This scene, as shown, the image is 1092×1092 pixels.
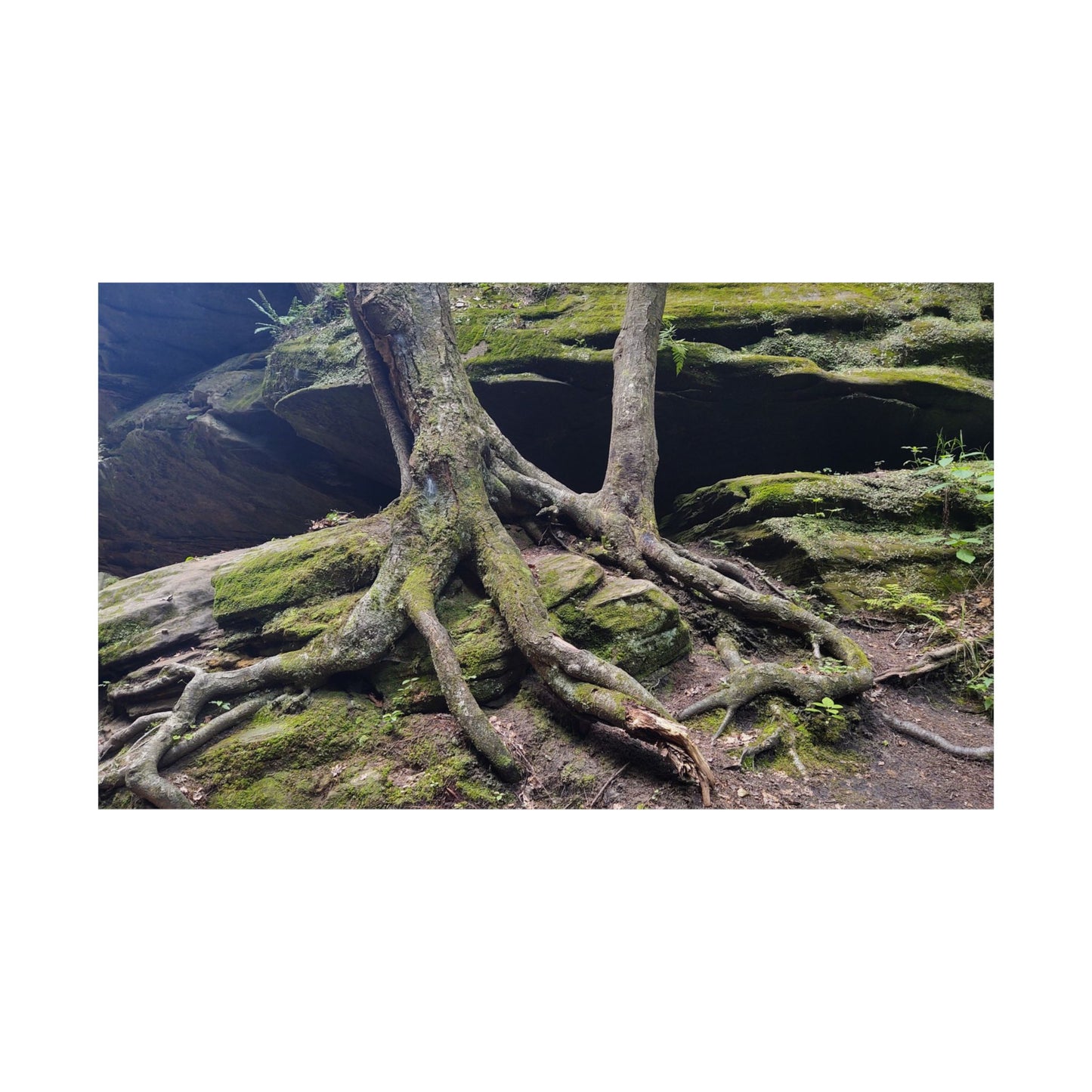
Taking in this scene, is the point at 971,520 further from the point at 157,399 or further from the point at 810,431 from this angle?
the point at 157,399


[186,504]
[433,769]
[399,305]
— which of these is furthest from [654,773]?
[186,504]

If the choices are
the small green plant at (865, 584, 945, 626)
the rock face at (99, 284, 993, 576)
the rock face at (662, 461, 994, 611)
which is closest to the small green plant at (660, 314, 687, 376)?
the rock face at (99, 284, 993, 576)

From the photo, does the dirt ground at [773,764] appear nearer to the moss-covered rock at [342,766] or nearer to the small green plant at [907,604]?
the moss-covered rock at [342,766]

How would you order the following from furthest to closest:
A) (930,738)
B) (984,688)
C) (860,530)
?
(860,530)
(984,688)
(930,738)

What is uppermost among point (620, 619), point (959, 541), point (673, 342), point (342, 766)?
point (673, 342)

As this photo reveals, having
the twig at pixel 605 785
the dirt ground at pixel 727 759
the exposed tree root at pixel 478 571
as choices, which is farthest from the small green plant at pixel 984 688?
the twig at pixel 605 785

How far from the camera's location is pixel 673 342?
5543mm

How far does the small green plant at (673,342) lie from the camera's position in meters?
5.46

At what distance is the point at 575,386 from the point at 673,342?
1.08 meters

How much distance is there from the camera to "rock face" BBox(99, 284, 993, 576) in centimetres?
540

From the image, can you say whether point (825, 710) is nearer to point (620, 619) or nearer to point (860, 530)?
point (620, 619)

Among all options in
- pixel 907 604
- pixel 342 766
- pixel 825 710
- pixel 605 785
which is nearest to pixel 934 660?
pixel 907 604

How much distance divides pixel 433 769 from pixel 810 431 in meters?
4.89

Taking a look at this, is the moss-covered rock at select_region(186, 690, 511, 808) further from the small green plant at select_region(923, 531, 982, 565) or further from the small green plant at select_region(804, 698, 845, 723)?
the small green plant at select_region(923, 531, 982, 565)
